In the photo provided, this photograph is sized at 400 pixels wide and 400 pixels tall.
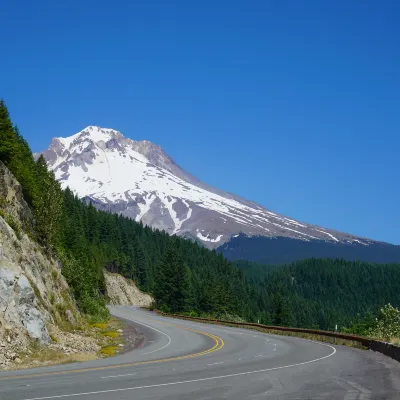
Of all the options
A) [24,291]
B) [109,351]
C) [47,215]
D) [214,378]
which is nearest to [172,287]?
[47,215]

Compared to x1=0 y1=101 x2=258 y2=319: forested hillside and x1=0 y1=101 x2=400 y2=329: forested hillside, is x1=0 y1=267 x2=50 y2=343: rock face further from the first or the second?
x1=0 y1=101 x2=258 y2=319: forested hillside

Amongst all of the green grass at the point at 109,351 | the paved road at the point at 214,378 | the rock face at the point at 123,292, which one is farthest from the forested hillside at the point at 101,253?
the paved road at the point at 214,378

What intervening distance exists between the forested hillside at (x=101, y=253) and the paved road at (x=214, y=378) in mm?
20905

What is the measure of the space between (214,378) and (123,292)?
9758 centimetres

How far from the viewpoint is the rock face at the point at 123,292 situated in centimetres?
10694

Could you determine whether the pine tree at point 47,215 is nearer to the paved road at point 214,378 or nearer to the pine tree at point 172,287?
the paved road at point 214,378

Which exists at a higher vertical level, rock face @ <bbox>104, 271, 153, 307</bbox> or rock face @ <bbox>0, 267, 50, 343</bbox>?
rock face @ <bbox>0, 267, 50, 343</bbox>

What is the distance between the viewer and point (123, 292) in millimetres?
111625

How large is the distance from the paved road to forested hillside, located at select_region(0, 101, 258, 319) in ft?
68.6

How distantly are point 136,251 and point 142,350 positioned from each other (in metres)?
109

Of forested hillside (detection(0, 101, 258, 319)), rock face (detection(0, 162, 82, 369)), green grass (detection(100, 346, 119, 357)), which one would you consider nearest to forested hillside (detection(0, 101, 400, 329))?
forested hillside (detection(0, 101, 258, 319))

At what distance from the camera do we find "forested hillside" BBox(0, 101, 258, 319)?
41.5 m

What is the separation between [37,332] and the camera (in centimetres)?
2453

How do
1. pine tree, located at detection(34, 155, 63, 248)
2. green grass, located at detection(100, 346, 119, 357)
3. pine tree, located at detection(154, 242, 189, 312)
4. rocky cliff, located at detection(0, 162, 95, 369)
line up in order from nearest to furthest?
rocky cliff, located at detection(0, 162, 95, 369)
green grass, located at detection(100, 346, 119, 357)
pine tree, located at detection(34, 155, 63, 248)
pine tree, located at detection(154, 242, 189, 312)
